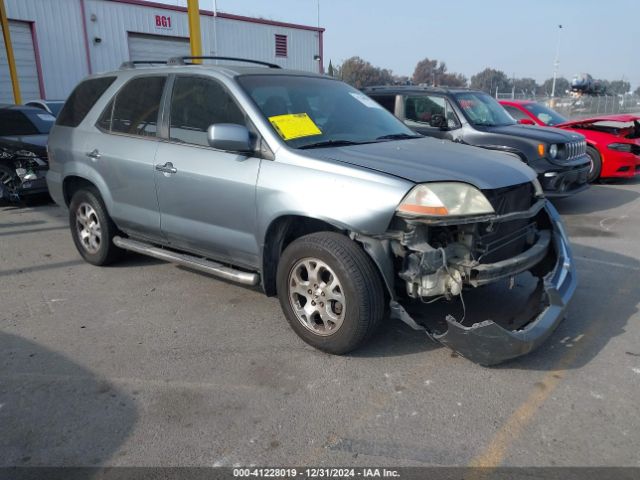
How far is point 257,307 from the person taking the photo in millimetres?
4359

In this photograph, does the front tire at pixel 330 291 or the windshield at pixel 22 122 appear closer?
the front tire at pixel 330 291

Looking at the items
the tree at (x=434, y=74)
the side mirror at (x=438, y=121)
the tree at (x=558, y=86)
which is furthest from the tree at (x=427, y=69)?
the side mirror at (x=438, y=121)

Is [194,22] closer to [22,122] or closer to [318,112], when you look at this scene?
[22,122]

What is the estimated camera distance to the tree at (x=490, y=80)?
71.4 metres

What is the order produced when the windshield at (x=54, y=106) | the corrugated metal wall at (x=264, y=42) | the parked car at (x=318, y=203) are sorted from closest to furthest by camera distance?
the parked car at (x=318, y=203), the windshield at (x=54, y=106), the corrugated metal wall at (x=264, y=42)

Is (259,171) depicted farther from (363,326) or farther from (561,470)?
(561,470)

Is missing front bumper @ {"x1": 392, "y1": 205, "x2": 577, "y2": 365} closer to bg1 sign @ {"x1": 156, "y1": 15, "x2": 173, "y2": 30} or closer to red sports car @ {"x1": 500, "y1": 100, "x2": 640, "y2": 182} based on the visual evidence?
red sports car @ {"x1": 500, "y1": 100, "x2": 640, "y2": 182}

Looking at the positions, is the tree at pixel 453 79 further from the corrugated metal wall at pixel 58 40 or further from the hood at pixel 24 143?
the hood at pixel 24 143

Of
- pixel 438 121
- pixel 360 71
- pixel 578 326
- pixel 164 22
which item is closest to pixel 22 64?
pixel 164 22

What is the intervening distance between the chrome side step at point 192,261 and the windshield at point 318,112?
1.02 metres

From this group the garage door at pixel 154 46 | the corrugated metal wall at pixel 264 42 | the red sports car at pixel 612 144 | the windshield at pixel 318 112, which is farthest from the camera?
the corrugated metal wall at pixel 264 42

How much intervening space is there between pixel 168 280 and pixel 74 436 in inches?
93.7

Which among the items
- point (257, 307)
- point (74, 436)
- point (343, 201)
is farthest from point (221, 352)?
point (343, 201)

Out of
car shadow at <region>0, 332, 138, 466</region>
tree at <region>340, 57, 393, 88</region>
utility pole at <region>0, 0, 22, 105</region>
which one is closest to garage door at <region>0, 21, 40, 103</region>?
utility pole at <region>0, 0, 22, 105</region>
